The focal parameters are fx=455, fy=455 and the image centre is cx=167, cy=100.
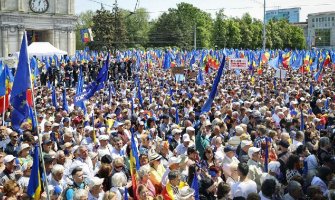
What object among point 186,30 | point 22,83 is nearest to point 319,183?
point 22,83

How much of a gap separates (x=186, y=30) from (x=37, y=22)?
37.8m

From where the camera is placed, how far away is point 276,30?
98312 mm

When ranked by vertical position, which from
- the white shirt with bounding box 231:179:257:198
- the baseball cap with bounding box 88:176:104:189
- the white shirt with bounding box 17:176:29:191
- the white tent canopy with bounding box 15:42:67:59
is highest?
the white tent canopy with bounding box 15:42:67:59

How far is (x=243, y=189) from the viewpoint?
19.9ft

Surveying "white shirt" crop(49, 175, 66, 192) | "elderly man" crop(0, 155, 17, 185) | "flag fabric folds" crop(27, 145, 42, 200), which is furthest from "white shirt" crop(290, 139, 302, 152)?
"elderly man" crop(0, 155, 17, 185)

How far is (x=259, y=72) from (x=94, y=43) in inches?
1636

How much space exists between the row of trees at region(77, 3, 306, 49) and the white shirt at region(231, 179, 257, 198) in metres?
57.1

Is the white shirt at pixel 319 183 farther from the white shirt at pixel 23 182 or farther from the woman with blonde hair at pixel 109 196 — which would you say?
the white shirt at pixel 23 182

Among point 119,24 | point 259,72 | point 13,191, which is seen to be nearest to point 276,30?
point 119,24

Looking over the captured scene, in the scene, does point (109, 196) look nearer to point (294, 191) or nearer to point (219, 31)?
point (294, 191)

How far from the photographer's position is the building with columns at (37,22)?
43125 millimetres

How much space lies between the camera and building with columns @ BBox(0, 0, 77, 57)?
141 ft

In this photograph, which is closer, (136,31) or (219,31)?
(219,31)

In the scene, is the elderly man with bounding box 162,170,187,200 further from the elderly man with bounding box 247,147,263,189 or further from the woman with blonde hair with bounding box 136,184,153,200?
the elderly man with bounding box 247,147,263,189
